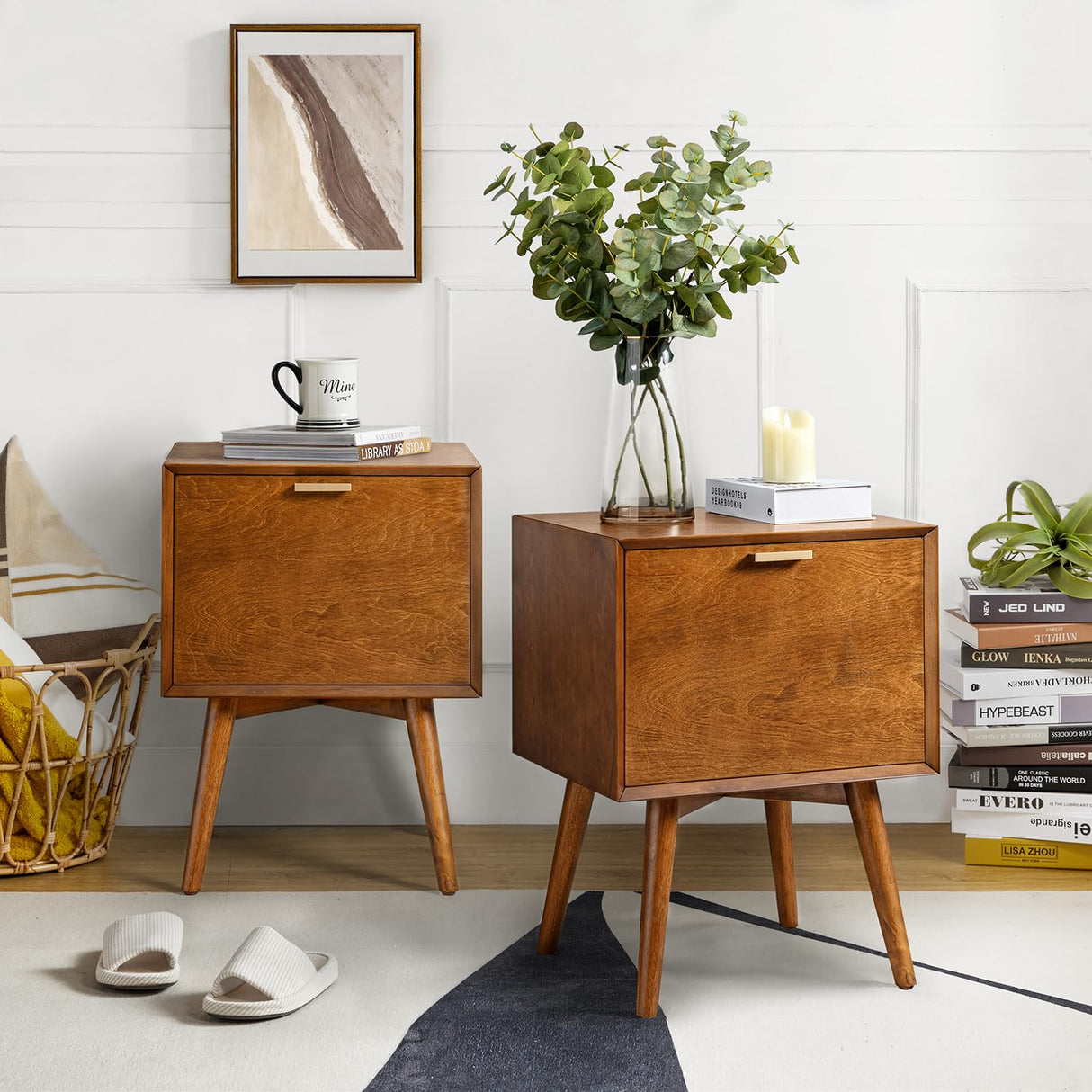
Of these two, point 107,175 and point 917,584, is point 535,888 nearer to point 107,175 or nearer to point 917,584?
point 917,584

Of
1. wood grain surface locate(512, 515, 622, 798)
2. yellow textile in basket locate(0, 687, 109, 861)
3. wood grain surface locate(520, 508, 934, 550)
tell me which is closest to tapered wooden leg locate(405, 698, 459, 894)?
wood grain surface locate(512, 515, 622, 798)

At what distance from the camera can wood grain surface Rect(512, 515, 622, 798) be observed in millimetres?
1431

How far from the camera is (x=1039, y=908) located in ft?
5.90

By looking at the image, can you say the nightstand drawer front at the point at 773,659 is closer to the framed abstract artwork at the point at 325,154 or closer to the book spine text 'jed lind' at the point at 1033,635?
the book spine text 'jed lind' at the point at 1033,635

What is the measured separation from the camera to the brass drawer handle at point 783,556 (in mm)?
1459

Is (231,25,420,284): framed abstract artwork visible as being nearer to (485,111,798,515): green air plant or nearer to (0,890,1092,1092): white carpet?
(485,111,798,515): green air plant

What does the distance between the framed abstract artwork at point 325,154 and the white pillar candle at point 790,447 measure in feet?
2.68

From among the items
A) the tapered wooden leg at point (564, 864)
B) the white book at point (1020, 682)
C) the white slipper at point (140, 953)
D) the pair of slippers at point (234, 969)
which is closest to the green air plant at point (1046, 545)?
the white book at point (1020, 682)

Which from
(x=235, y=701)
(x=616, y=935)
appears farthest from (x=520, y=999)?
(x=235, y=701)

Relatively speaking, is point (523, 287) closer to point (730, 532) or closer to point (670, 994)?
point (730, 532)

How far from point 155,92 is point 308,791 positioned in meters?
1.25

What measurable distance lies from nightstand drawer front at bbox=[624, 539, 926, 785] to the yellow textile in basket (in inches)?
38.3

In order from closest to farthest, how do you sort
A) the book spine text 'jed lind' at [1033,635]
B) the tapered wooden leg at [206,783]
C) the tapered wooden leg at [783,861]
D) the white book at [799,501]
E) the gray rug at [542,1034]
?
the gray rug at [542,1034], the white book at [799,501], the tapered wooden leg at [783,861], the tapered wooden leg at [206,783], the book spine text 'jed lind' at [1033,635]

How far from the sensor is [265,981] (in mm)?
1438
